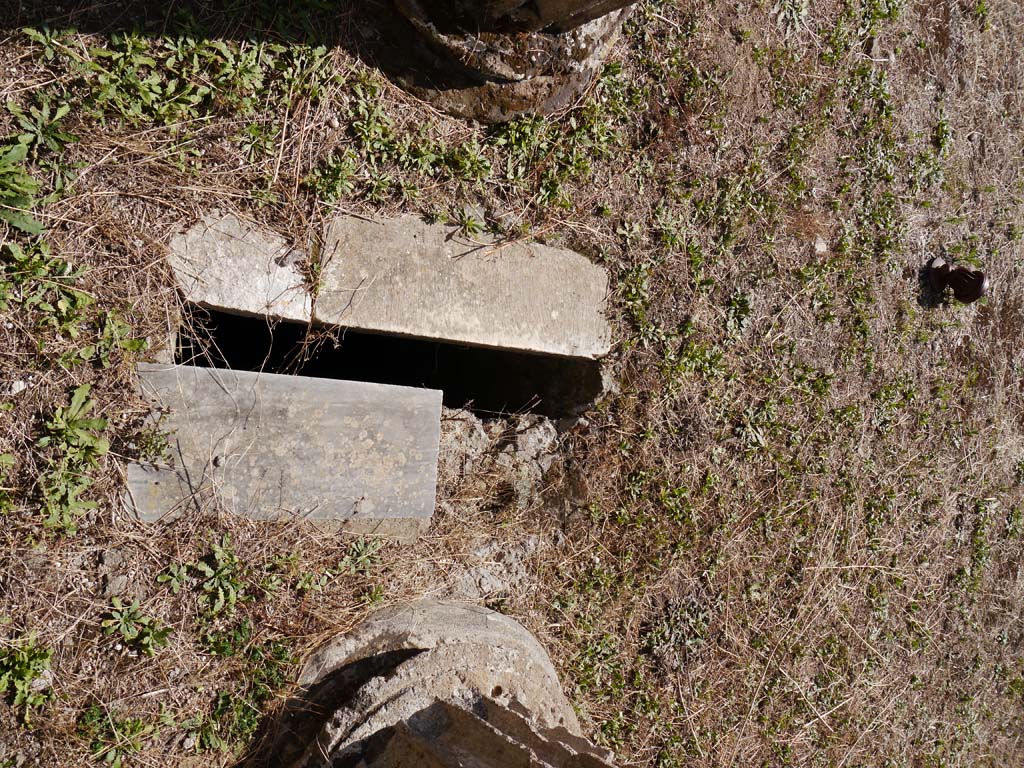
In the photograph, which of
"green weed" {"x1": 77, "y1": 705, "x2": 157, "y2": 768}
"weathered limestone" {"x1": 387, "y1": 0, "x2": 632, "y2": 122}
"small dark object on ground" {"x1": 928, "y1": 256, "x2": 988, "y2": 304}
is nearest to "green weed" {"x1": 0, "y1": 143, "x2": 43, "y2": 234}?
"weathered limestone" {"x1": 387, "y1": 0, "x2": 632, "y2": 122}

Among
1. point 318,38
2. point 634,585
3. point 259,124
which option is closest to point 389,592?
point 634,585

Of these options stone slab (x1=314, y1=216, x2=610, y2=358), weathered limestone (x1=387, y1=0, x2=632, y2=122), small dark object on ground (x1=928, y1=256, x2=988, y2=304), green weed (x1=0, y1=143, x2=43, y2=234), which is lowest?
small dark object on ground (x1=928, y1=256, x2=988, y2=304)

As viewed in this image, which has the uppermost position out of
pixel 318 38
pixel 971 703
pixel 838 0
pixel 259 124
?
pixel 838 0

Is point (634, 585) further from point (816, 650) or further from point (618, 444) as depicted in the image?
point (816, 650)

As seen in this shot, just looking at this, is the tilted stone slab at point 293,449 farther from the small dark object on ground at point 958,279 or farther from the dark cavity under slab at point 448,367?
the small dark object on ground at point 958,279

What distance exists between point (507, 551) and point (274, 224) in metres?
1.88

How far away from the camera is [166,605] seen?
9.86 ft

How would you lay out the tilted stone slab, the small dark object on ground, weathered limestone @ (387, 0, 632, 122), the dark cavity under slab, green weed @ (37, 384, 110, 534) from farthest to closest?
the small dark object on ground
the dark cavity under slab
weathered limestone @ (387, 0, 632, 122)
the tilted stone slab
green weed @ (37, 384, 110, 534)

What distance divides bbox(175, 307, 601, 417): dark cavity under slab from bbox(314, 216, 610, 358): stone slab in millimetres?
300

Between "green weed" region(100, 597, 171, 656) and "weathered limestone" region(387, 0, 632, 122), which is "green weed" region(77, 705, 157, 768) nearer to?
"green weed" region(100, 597, 171, 656)

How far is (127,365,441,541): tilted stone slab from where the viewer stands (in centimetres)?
303

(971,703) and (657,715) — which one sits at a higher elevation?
(657,715)

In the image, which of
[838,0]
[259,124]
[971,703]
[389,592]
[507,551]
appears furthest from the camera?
[971,703]

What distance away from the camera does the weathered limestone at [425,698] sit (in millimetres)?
2641
